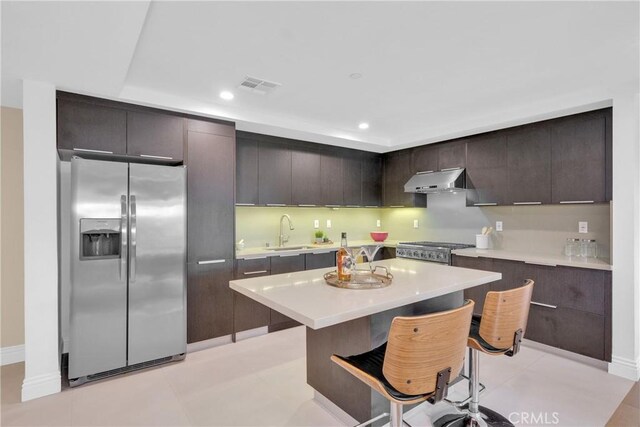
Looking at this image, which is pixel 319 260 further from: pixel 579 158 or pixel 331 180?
pixel 579 158

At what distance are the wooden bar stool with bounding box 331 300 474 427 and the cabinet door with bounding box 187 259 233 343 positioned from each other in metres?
2.27

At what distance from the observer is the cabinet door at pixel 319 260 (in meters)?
4.19

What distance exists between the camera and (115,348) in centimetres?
278

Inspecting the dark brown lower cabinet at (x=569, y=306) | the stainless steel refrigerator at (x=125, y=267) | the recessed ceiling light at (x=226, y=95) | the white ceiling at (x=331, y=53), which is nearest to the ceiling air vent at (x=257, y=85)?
the white ceiling at (x=331, y=53)

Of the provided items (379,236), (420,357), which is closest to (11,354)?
(420,357)

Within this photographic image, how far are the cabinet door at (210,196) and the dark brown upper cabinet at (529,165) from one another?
317 centimetres

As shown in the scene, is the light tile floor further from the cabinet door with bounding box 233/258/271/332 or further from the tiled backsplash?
the tiled backsplash

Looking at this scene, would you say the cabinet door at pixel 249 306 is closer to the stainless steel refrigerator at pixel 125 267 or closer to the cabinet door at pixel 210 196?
the cabinet door at pixel 210 196

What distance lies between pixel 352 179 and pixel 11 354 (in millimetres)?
4343

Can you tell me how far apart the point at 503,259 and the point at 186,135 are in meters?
3.59

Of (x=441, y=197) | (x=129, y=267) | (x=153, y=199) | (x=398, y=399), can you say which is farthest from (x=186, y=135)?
(x=441, y=197)

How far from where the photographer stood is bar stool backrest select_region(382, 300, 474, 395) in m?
1.38

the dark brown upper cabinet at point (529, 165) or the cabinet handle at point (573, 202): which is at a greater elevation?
the dark brown upper cabinet at point (529, 165)

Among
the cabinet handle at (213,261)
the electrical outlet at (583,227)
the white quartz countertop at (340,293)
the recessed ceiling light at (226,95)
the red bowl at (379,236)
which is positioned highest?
the recessed ceiling light at (226,95)
